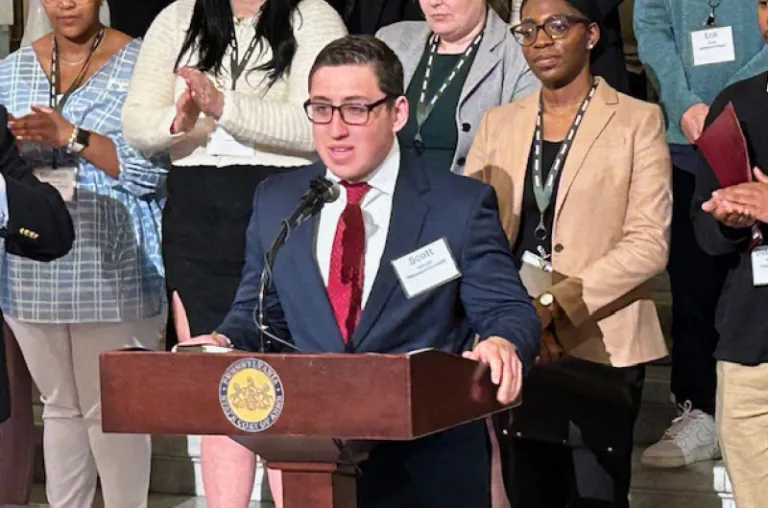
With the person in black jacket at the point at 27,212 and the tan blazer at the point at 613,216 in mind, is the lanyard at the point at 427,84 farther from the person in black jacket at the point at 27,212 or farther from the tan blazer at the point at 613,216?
the person in black jacket at the point at 27,212

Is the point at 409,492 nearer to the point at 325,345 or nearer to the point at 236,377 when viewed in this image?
the point at 325,345

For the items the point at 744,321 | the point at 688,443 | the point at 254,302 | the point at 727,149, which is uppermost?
the point at 727,149

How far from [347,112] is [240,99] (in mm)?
1008

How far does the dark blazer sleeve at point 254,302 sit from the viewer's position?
8.15ft

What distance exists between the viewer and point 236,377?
1950 mm

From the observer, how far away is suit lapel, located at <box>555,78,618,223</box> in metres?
3.25

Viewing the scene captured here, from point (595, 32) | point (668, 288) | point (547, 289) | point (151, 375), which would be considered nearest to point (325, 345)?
point (151, 375)

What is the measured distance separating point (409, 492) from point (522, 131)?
3.77 ft

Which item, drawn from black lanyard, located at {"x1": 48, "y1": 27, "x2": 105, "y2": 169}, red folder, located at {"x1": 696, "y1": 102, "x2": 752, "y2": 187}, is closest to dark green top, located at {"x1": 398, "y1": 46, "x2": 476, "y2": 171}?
red folder, located at {"x1": 696, "y1": 102, "x2": 752, "y2": 187}

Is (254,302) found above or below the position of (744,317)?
above

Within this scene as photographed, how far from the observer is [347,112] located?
2.43 m

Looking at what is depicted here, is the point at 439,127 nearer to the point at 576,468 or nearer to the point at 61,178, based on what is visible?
the point at 576,468

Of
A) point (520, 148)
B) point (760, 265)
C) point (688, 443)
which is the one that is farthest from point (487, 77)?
point (688, 443)

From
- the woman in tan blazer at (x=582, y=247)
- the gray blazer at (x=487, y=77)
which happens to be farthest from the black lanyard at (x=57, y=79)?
the woman in tan blazer at (x=582, y=247)
